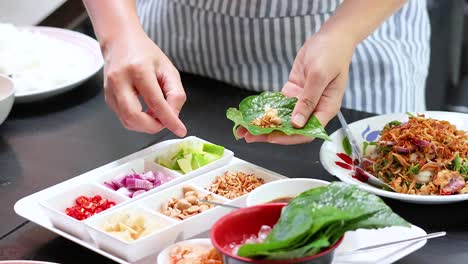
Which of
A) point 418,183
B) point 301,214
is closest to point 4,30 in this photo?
point 418,183

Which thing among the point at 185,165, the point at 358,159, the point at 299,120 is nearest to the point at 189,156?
the point at 185,165

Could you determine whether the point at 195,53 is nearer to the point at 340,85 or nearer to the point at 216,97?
the point at 216,97

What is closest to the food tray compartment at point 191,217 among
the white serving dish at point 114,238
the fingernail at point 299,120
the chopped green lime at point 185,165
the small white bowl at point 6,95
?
the white serving dish at point 114,238

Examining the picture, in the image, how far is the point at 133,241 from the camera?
1407 millimetres

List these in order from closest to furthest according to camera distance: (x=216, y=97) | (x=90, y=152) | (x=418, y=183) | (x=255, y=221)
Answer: (x=255, y=221)
(x=418, y=183)
(x=90, y=152)
(x=216, y=97)

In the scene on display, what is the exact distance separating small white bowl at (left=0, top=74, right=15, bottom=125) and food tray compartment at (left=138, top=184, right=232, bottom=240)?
22.4 inches

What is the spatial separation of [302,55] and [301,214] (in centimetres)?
65

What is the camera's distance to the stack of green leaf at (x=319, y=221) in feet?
3.71

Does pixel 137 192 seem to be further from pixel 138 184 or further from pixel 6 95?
pixel 6 95

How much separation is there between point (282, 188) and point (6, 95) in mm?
823

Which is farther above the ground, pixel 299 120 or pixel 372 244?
pixel 299 120

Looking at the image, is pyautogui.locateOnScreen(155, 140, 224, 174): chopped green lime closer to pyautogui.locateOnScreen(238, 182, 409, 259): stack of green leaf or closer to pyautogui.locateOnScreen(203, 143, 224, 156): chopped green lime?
pyautogui.locateOnScreen(203, 143, 224, 156): chopped green lime

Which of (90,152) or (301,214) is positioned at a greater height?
(301,214)

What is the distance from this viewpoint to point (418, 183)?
1658 millimetres
